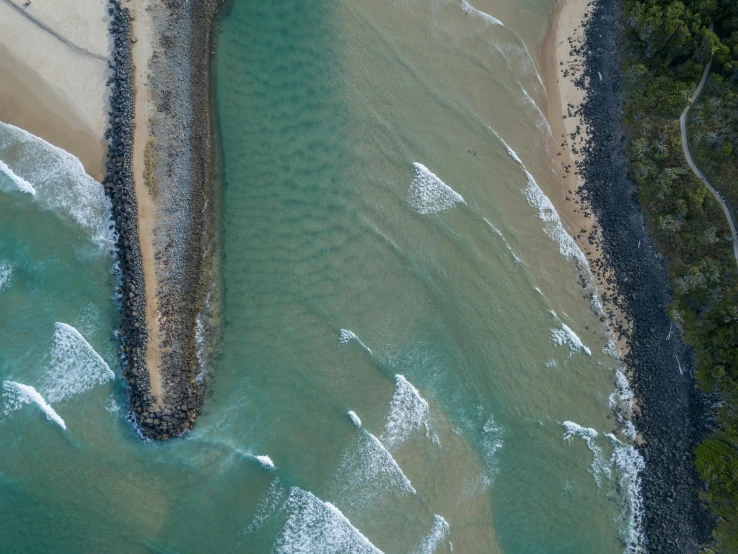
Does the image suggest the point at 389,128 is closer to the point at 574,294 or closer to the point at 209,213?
the point at 209,213

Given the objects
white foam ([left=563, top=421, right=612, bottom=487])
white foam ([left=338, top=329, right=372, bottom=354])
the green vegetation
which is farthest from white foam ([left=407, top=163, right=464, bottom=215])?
white foam ([left=563, top=421, right=612, bottom=487])

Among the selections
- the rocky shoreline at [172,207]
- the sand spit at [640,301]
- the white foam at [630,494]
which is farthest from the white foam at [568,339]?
the rocky shoreline at [172,207]

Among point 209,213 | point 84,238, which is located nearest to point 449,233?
point 209,213

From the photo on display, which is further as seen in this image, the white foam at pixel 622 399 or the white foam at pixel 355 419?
the white foam at pixel 622 399

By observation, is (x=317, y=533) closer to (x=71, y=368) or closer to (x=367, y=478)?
(x=367, y=478)

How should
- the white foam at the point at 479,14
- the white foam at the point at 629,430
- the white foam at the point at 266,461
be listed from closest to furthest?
the white foam at the point at 266,461 < the white foam at the point at 629,430 < the white foam at the point at 479,14

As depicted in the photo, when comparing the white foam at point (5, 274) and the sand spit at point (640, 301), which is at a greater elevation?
the sand spit at point (640, 301)

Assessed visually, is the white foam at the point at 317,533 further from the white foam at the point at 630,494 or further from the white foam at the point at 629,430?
the white foam at the point at 629,430
